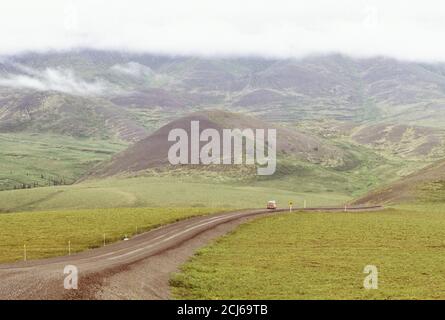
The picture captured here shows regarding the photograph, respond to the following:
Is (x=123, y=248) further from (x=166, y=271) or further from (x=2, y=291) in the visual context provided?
(x=2, y=291)

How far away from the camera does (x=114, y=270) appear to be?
153 ft

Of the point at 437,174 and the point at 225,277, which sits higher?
the point at 437,174

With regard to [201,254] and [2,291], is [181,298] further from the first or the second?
[201,254]

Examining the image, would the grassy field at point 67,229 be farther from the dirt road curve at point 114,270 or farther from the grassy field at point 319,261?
the grassy field at point 319,261

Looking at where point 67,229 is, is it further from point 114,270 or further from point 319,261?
point 114,270

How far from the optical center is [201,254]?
6500 cm

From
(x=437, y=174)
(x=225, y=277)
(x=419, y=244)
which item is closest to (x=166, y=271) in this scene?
(x=225, y=277)

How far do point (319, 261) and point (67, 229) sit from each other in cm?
5131

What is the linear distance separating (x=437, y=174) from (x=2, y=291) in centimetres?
16354

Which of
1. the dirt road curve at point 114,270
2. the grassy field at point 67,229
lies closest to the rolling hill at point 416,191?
the grassy field at point 67,229
